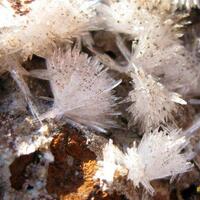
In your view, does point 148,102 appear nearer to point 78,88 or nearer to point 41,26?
point 78,88

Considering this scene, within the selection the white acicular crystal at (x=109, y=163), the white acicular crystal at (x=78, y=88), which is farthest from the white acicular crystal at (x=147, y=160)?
the white acicular crystal at (x=78, y=88)

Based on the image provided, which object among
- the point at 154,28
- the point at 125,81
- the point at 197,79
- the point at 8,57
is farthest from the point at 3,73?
the point at 197,79

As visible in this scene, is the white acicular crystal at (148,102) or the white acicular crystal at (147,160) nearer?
the white acicular crystal at (147,160)

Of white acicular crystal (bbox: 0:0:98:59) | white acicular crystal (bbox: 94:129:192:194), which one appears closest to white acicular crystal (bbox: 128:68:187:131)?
white acicular crystal (bbox: 94:129:192:194)

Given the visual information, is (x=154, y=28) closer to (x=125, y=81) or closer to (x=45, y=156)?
(x=125, y=81)

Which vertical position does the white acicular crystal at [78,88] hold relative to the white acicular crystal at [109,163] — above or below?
above

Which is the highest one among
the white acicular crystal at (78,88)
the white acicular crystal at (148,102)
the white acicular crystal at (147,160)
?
the white acicular crystal at (78,88)

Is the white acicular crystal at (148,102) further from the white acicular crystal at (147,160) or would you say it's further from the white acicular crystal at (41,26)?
the white acicular crystal at (41,26)
